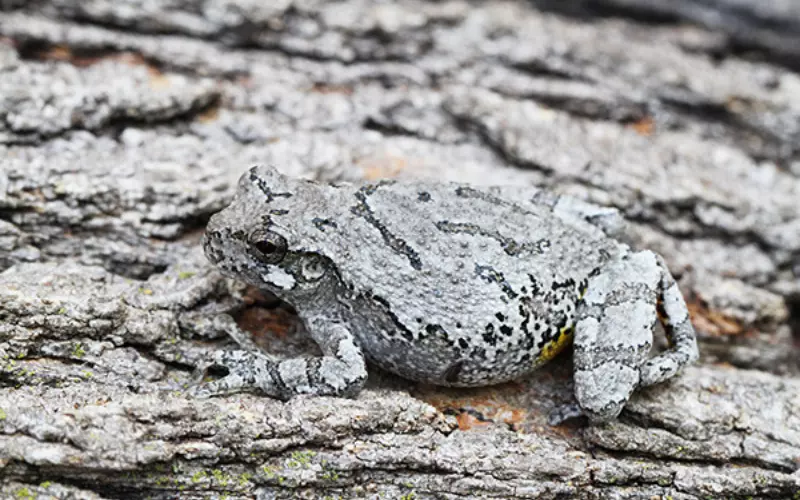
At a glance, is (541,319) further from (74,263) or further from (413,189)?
(74,263)

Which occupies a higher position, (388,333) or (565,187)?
(565,187)

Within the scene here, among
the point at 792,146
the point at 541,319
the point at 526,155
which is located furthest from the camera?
the point at 792,146

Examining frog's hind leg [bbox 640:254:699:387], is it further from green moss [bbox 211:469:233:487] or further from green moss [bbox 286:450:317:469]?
green moss [bbox 211:469:233:487]

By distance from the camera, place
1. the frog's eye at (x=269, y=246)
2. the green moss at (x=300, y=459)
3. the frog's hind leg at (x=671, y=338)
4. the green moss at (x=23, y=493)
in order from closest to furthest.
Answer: the green moss at (x=23, y=493)
the green moss at (x=300, y=459)
the frog's eye at (x=269, y=246)
the frog's hind leg at (x=671, y=338)

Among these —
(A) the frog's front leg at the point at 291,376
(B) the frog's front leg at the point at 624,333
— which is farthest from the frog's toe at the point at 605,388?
(A) the frog's front leg at the point at 291,376

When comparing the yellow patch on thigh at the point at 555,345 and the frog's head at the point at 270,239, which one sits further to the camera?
the yellow patch on thigh at the point at 555,345

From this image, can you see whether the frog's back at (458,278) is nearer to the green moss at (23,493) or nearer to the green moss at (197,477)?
the green moss at (197,477)

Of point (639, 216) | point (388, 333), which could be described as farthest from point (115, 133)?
point (639, 216)

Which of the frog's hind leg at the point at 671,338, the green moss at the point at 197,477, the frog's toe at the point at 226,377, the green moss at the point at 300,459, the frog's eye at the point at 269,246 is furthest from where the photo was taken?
the frog's hind leg at the point at 671,338

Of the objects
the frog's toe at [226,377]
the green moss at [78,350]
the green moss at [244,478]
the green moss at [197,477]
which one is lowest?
the green moss at [244,478]
